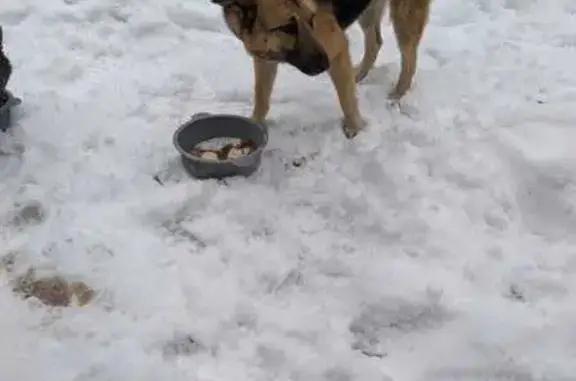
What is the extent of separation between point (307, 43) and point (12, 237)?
103 cm

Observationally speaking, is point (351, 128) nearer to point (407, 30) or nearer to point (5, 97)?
point (407, 30)

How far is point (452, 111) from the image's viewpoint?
9.84 ft

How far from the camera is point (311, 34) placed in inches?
99.1

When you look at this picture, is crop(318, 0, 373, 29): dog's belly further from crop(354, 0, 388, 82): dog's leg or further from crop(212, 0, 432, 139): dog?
crop(354, 0, 388, 82): dog's leg

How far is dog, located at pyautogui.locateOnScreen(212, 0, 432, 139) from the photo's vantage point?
8.10ft

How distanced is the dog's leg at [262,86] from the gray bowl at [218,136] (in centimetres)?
12

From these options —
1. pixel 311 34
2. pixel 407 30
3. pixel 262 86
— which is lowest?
pixel 262 86

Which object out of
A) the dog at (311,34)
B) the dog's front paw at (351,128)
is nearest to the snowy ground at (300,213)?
the dog's front paw at (351,128)

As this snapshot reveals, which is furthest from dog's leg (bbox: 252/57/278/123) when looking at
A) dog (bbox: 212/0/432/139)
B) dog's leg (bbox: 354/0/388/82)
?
dog's leg (bbox: 354/0/388/82)

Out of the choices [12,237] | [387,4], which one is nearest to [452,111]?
[387,4]

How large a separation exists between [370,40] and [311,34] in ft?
2.31

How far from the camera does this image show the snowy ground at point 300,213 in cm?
221

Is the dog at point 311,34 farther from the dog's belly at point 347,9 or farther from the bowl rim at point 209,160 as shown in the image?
the bowl rim at point 209,160

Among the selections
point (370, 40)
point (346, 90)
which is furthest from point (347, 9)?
point (370, 40)
